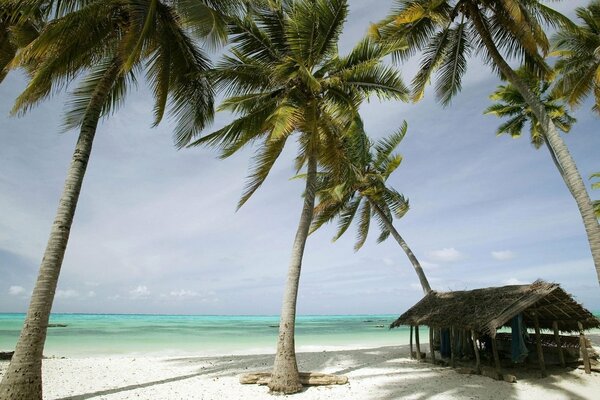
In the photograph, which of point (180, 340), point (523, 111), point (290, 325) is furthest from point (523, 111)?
point (180, 340)

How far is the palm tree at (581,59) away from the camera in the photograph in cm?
1343

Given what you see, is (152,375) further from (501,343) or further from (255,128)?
(501,343)

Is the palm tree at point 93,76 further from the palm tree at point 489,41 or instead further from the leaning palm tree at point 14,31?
the palm tree at point 489,41

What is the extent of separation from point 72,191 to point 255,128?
4.64 m

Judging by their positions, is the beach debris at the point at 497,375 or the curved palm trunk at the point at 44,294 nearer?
the curved palm trunk at the point at 44,294

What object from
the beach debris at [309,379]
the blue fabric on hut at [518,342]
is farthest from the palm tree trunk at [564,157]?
the beach debris at [309,379]

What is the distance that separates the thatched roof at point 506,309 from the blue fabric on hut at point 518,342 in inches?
22.5

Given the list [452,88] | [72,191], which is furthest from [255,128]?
[452,88]

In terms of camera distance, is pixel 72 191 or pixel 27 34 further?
pixel 27 34

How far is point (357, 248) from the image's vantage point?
1889 cm

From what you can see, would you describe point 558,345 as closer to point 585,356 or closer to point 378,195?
point 585,356

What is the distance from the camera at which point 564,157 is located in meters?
8.70

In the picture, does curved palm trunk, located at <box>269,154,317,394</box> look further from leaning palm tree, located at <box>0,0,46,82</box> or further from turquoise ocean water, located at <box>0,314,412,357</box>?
turquoise ocean water, located at <box>0,314,412,357</box>

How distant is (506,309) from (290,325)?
618cm
